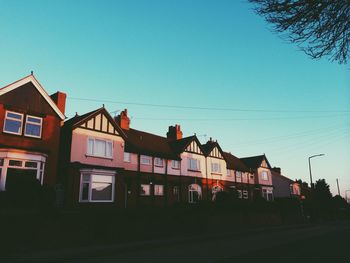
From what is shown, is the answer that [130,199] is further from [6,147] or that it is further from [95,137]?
[6,147]

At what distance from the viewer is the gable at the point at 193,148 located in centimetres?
3882

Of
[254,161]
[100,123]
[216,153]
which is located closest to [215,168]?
[216,153]

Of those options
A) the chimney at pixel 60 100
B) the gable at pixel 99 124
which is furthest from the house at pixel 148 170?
the chimney at pixel 60 100

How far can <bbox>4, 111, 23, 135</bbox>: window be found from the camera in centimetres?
2137

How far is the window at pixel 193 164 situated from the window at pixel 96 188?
14092mm

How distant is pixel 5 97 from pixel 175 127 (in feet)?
84.2

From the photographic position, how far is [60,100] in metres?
26.5

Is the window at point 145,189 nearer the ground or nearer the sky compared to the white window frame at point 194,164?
nearer the ground

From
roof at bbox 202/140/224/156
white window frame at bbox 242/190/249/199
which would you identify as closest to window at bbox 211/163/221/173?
roof at bbox 202/140/224/156

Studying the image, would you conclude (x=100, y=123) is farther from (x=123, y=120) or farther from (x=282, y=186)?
(x=282, y=186)

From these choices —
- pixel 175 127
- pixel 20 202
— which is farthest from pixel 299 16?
pixel 175 127

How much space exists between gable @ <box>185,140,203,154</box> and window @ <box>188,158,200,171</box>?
48.8 inches

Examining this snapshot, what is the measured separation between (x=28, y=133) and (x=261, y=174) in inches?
1673

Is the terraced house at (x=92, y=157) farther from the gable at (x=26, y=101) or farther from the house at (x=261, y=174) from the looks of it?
the house at (x=261, y=174)
